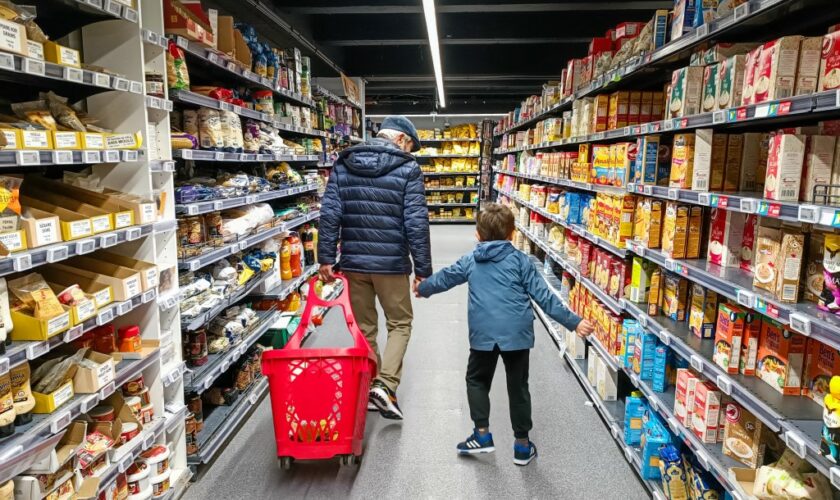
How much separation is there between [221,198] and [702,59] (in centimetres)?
265

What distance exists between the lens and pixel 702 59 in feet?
8.82

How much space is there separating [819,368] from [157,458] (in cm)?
276

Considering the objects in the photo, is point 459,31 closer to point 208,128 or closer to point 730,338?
point 208,128

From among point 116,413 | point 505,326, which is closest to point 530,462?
point 505,326

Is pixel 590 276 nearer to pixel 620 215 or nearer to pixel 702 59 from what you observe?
pixel 620 215

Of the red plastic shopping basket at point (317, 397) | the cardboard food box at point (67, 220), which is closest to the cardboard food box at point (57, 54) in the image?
the cardboard food box at point (67, 220)

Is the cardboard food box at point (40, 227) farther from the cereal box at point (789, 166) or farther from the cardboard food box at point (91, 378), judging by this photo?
the cereal box at point (789, 166)

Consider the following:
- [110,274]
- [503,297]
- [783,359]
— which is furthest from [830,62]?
[110,274]

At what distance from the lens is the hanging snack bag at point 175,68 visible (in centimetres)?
277

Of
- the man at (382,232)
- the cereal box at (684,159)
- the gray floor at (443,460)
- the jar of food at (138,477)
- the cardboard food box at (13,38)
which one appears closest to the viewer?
the cardboard food box at (13,38)

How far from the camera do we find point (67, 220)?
2.12 m

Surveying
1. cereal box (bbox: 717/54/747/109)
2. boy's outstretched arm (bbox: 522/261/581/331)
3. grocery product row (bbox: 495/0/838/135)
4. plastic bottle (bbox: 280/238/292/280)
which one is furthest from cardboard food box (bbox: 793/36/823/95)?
plastic bottle (bbox: 280/238/292/280)

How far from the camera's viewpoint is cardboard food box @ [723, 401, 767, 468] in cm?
225

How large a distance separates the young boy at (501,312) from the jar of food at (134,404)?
4.82 feet
